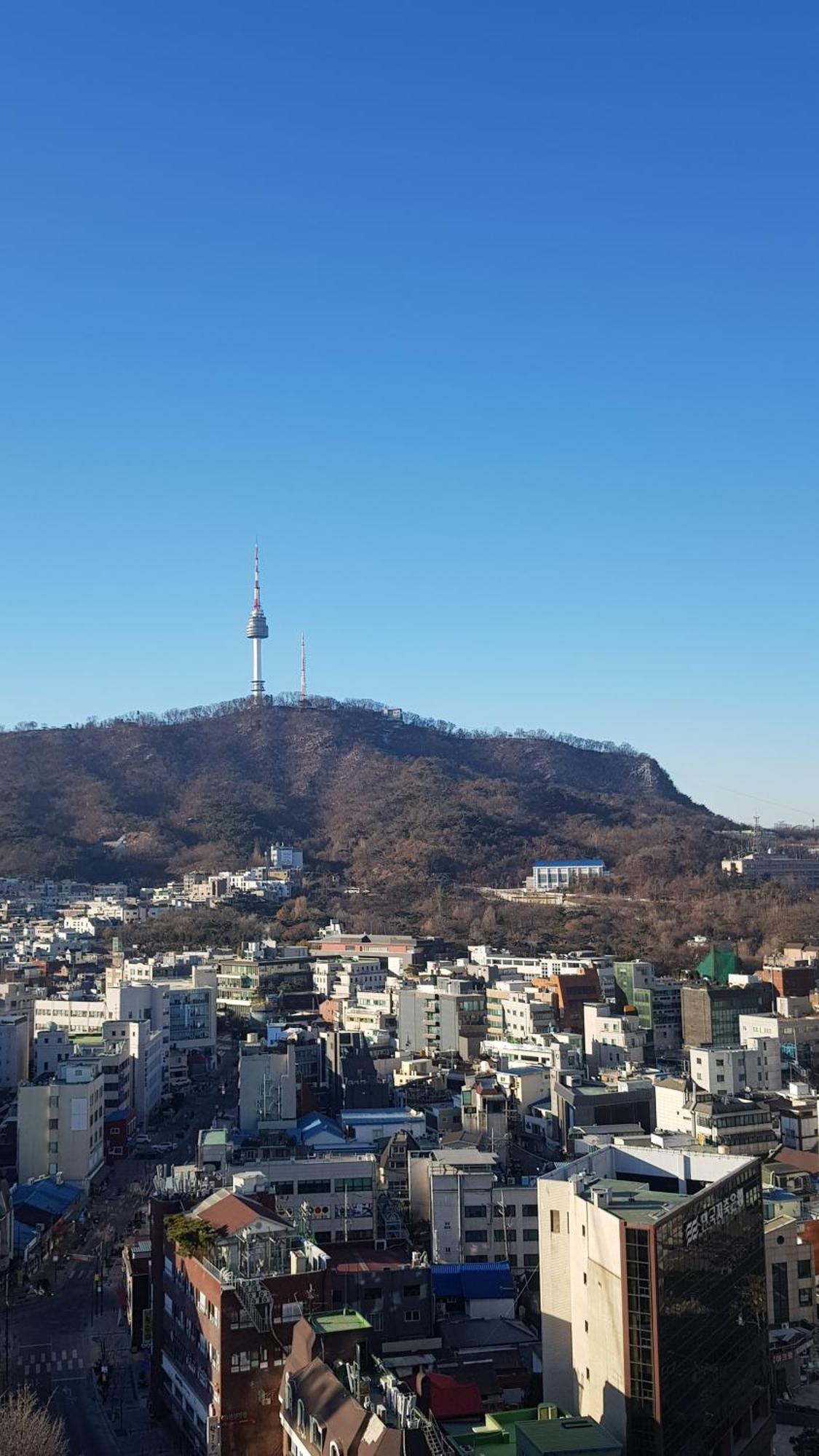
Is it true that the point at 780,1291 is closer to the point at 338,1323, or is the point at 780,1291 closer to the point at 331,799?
the point at 338,1323

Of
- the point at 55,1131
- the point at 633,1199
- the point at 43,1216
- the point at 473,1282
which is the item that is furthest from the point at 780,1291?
the point at 55,1131

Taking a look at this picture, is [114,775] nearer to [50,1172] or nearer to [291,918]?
[291,918]

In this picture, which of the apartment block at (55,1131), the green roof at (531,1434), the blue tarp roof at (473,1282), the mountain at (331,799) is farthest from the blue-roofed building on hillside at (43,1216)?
the mountain at (331,799)

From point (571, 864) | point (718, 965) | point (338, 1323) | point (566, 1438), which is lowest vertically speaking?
point (566, 1438)

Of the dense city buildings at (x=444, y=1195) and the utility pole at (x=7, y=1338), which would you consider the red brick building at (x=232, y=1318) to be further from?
the utility pole at (x=7, y=1338)

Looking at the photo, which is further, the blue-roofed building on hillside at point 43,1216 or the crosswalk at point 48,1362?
the blue-roofed building on hillside at point 43,1216

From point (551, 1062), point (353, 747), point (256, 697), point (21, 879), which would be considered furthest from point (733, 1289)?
point (256, 697)
